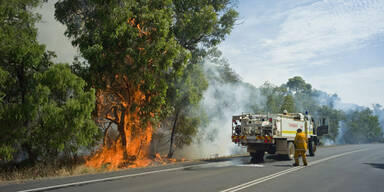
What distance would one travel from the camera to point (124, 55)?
1560 centimetres

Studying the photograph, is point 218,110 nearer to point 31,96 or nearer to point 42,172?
point 42,172

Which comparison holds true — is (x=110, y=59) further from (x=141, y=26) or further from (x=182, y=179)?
(x=182, y=179)

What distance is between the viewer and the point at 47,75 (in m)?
12.6

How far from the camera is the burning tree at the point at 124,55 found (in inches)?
603

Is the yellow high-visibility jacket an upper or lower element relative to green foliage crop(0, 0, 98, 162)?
lower

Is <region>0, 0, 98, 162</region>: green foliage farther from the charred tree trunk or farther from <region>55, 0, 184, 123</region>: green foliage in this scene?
the charred tree trunk

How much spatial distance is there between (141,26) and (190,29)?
3925mm

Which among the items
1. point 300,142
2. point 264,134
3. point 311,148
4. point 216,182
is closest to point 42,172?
point 216,182

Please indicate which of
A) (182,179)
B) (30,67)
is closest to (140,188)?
(182,179)

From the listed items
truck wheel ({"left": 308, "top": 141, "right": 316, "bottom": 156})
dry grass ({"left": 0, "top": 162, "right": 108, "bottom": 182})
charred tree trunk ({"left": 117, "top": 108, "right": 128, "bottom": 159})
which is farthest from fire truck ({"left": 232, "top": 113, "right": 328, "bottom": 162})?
dry grass ({"left": 0, "top": 162, "right": 108, "bottom": 182})

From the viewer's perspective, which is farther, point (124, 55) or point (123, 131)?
point (123, 131)

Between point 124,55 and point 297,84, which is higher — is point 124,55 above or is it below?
below

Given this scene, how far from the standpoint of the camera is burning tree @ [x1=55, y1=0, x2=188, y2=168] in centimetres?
1530

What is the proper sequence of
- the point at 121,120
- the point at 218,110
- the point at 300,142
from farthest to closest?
the point at 218,110 < the point at 121,120 < the point at 300,142
